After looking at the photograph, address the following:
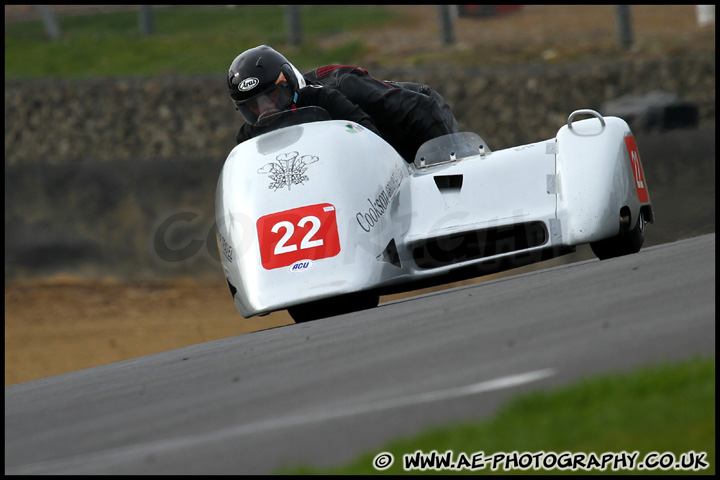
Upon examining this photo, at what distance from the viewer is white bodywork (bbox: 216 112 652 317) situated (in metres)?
5.01

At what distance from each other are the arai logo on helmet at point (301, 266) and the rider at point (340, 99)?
3.64ft

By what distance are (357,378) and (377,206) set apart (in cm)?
204

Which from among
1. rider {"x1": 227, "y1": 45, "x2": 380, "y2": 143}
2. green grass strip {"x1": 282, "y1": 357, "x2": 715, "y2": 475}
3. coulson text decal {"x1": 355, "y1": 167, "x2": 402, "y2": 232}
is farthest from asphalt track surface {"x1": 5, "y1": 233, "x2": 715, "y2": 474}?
rider {"x1": 227, "y1": 45, "x2": 380, "y2": 143}

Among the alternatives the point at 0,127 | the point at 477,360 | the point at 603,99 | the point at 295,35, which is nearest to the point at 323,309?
the point at 477,360

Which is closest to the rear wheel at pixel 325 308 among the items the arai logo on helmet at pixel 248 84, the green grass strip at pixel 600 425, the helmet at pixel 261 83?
the helmet at pixel 261 83

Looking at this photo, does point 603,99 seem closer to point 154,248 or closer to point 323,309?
point 154,248

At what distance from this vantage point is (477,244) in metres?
5.09

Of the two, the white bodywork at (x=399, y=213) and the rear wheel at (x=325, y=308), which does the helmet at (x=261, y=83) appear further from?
the rear wheel at (x=325, y=308)

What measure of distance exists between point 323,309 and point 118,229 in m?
5.50

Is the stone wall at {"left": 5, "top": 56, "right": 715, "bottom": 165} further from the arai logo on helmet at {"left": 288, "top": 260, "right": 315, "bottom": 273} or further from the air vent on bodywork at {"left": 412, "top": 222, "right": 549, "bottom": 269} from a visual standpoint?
the arai logo on helmet at {"left": 288, "top": 260, "right": 315, "bottom": 273}

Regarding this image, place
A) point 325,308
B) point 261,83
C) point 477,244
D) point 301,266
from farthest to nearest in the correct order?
point 261,83 → point 325,308 → point 477,244 → point 301,266

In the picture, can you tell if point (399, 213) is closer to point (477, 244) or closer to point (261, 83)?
point (477, 244)

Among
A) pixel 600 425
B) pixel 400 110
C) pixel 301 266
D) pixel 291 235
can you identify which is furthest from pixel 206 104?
pixel 600 425

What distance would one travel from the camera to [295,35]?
1622cm
